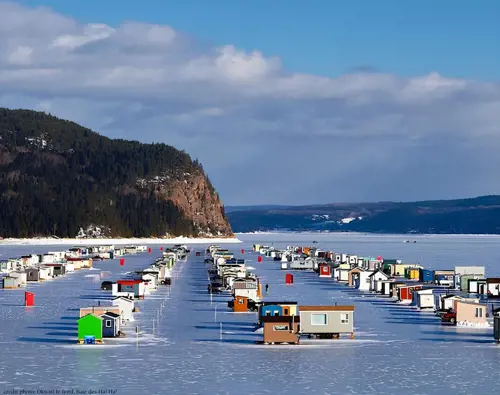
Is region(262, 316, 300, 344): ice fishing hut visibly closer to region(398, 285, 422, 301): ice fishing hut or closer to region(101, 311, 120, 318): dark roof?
region(101, 311, 120, 318): dark roof

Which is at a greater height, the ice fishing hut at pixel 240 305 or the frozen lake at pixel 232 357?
the ice fishing hut at pixel 240 305

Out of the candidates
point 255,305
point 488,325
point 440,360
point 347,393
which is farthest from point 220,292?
point 347,393

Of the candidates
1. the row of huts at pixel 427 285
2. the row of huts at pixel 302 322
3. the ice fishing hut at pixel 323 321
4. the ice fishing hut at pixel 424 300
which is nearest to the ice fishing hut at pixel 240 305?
the row of huts at pixel 302 322

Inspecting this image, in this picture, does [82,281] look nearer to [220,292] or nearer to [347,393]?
[220,292]

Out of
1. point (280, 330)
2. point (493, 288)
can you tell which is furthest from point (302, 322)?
point (493, 288)

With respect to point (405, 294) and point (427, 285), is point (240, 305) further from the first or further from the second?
point (427, 285)

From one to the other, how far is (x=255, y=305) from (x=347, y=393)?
4353 centimetres

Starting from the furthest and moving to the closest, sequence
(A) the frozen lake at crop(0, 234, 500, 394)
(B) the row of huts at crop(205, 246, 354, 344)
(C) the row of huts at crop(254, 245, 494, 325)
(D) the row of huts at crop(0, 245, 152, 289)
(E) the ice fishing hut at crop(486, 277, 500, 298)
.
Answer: (D) the row of huts at crop(0, 245, 152, 289) < (E) the ice fishing hut at crop(486, 277, 500, 298) < (C) the row of huts at crop(254, 245, 494, 325) < (B) the row of huts at crop(205, 246, 354, 344) < (A) the frozen lake at crop(0, 234, 500, 394)

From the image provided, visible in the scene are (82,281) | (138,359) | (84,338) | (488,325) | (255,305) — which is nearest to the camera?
(138,359)

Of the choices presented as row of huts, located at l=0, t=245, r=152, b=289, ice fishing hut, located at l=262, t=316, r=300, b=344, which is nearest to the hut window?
ice fishing hut, located at l=262, t=316, r=300, b=344

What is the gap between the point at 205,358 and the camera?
208 ft

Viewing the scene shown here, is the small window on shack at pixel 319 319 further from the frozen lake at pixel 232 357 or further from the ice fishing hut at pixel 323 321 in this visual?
the frozen lake at pixel 232 357

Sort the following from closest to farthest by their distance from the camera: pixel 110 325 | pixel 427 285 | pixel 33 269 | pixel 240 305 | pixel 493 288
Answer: pixel 110 325
pixel 240 305
pixel 493 288
pixel 427 285
pixel 33 269

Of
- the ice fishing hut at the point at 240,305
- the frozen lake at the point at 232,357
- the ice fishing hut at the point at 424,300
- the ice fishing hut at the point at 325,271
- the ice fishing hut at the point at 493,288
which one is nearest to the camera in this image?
the frozen lake at the point at 232,357
